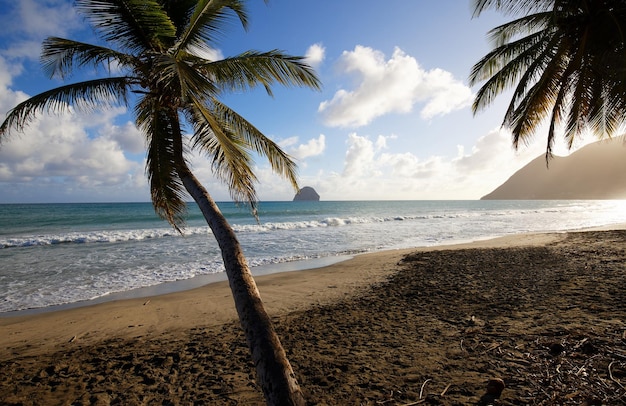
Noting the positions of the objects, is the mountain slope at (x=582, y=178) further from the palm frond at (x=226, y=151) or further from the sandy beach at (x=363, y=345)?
the palm frond at (x=226, y=151)

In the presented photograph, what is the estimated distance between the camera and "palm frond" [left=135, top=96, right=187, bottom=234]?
13.4 feet

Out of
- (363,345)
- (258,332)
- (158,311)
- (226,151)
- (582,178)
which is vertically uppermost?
(582,178)

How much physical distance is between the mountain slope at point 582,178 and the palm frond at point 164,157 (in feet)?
469

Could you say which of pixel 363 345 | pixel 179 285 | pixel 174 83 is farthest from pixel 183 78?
pixel 179 285

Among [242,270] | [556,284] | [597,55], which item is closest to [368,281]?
[556,284]

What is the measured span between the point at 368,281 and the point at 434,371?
16.8ft

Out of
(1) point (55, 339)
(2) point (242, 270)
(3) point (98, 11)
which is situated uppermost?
(3) point (98, 11)

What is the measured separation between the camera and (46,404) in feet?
10.9

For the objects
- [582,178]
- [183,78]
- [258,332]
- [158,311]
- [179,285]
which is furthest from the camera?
[582,178]

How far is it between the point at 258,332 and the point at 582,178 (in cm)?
16969

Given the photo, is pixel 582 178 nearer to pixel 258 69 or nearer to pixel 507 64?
pixel 507 64

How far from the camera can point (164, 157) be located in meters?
4.27

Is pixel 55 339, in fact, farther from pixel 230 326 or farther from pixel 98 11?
pixel 98 11

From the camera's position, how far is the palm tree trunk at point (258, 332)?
1.97 meters
